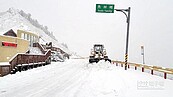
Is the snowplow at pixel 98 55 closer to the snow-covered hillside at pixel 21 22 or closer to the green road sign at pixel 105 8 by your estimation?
the green road sign at pixel 105 8

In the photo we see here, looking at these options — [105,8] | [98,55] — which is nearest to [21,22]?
[98,55]

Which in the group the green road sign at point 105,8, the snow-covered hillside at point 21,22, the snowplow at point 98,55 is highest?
the snow-covered hillside at point 21,22

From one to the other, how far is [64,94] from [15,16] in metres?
114

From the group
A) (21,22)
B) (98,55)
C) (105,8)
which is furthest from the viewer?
(21,22)

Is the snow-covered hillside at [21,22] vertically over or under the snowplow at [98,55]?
over

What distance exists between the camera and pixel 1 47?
17812 millimetres

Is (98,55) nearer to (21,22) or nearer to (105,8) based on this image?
(105,8)

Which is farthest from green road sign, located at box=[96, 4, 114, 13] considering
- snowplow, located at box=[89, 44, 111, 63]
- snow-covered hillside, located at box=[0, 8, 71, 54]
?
snow-covered hillside, located at box=[0, 8, 71, 54]

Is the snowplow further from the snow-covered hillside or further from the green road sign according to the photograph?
the snow-covered hillside

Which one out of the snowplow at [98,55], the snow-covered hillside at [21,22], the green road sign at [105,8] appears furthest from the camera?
the snow-covered hillside at [21,22]

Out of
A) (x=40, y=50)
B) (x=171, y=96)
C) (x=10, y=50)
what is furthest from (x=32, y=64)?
(x=171, y=96)

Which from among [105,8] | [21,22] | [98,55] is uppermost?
[21,22]

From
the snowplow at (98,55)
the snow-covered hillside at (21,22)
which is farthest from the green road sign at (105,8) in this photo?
the snow-covered hillside at (21,22)

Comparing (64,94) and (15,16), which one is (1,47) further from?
(15,16)
